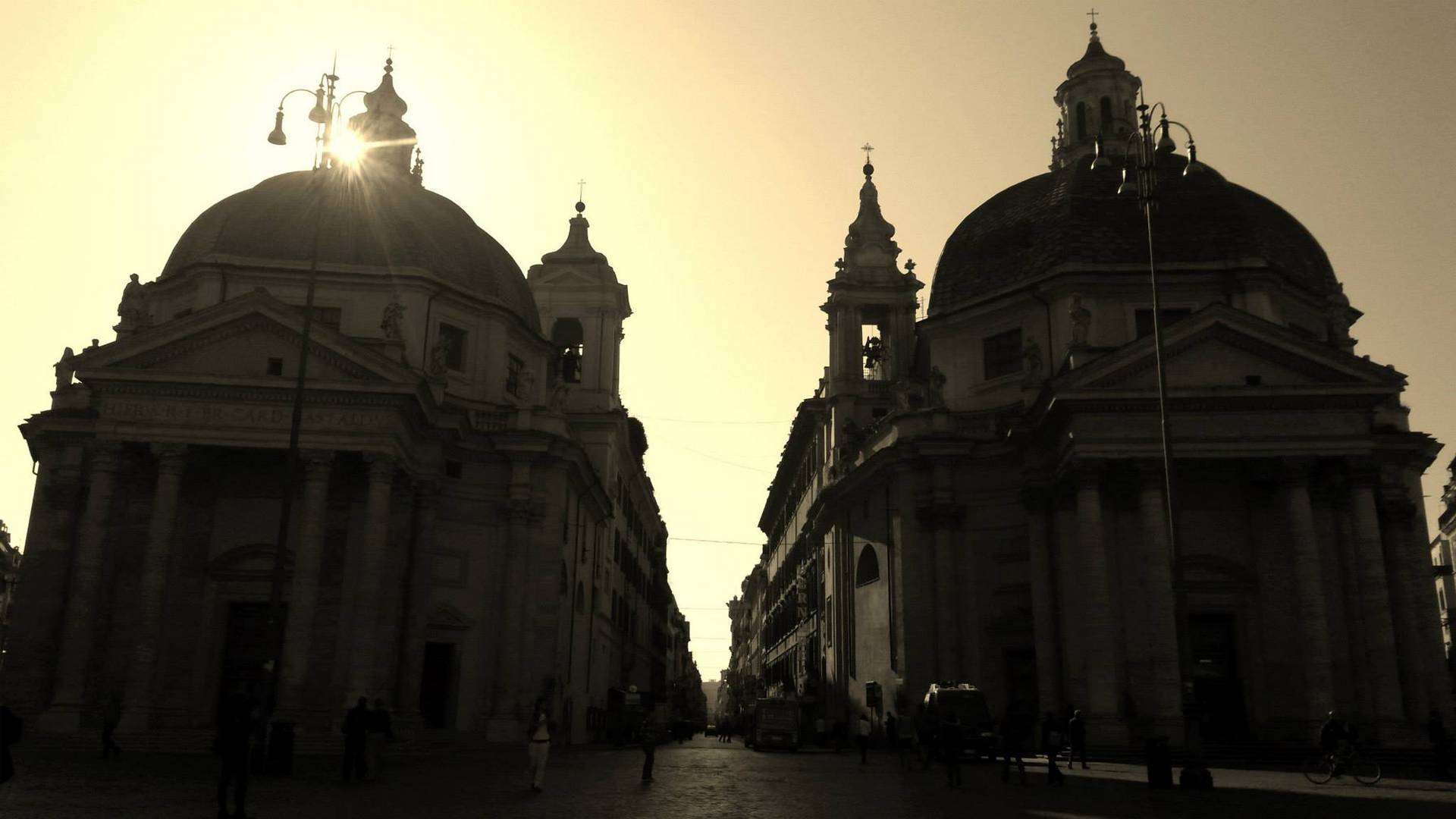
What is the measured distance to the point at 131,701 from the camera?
108 feet

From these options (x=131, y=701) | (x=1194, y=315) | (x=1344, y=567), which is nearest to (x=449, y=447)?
(x=131, y=701)

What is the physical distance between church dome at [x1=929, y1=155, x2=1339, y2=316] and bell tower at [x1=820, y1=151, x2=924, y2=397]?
10.6 meters

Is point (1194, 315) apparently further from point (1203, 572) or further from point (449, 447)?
point (449, 447)

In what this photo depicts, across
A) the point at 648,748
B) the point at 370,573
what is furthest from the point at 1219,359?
the point at 370,573

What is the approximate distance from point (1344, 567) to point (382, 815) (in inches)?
1223

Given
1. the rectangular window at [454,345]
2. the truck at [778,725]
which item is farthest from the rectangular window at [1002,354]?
the rectangular window at [454,345]

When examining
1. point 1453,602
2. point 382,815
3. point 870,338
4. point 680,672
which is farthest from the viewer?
point 680,672

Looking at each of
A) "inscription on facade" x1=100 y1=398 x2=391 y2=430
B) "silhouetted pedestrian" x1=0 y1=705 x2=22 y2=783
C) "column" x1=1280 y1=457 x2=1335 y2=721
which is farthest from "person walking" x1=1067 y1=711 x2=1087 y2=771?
"silhouetted pedestrian" x1=0 y1=705 x2=22 y2=783

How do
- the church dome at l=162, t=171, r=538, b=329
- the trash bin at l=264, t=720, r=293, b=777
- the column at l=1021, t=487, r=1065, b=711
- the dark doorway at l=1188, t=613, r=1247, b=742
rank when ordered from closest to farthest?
1. the trash bin at l=264, t=720, r=293, b=777
2. the dark doorway at l=1188, t=613, r=1247, b=742
3. the column at l=1021, t=487, r=1065, b=711
4. the church dome at l=162, t=171, r=538, b=329

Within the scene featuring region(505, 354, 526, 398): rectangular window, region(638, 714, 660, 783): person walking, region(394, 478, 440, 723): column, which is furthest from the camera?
region(505, 354, 526, 398): rectangular window

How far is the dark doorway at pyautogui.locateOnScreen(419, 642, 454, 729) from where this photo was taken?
40.6m

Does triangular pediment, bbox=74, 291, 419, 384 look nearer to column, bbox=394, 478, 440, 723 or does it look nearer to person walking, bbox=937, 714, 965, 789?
column, bbox=394, 478, 440, 723

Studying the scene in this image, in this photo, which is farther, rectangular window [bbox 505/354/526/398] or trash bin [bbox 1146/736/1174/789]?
rectangular window [bbox 505/354/526/398]

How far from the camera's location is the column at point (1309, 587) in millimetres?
33250
